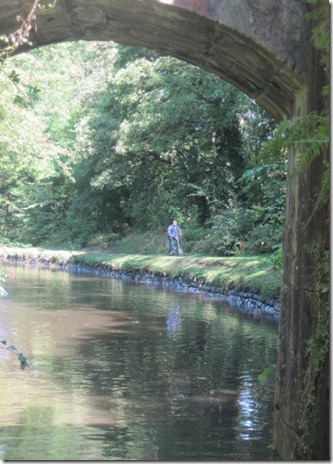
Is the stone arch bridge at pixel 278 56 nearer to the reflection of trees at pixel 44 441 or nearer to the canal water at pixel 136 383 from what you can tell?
the canal water at pixel 136 383

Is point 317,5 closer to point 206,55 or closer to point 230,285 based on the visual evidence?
point 206,55

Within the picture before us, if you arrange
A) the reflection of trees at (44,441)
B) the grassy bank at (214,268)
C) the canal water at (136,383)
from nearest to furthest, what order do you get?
the reflection of trees at (44,441)
the canal water at (136,383)
the grassy bank at (214,268)

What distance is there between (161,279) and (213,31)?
1958 cm

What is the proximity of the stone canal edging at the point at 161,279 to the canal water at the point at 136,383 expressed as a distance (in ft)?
2.63

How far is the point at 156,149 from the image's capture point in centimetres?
3036

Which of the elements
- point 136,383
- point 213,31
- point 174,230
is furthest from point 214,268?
point 213,31

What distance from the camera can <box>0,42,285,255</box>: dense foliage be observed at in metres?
24.9

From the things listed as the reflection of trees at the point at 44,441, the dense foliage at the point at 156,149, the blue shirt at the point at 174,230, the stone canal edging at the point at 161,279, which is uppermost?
the dense foliage at the point at 156,149

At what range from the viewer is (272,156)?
389cm

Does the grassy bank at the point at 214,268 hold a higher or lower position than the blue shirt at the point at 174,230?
lower

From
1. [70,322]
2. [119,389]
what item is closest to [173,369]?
[119,389]

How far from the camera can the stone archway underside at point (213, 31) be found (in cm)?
525

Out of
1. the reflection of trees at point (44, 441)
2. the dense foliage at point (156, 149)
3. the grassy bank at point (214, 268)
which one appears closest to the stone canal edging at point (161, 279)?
the grassy bank at point (214, 268)

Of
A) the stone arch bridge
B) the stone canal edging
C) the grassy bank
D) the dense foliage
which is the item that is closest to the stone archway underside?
the stone arch bridge
